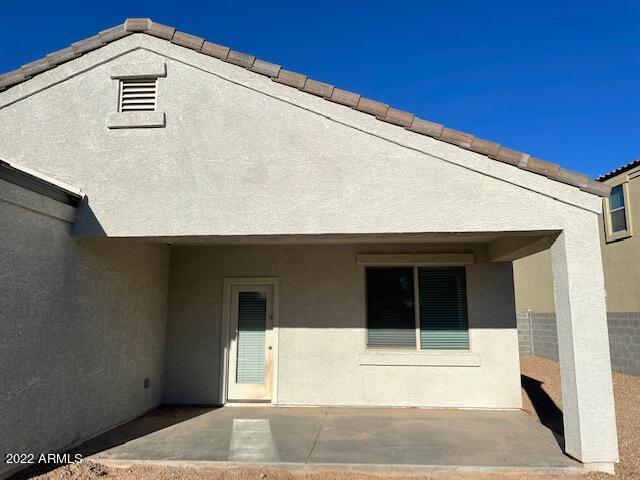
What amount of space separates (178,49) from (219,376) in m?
5.68

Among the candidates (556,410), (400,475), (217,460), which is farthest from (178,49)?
(556,410)

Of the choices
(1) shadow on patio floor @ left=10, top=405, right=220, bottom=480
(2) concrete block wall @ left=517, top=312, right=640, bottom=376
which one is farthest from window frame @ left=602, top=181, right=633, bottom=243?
(1) shadow on patio floor @ left=10, top=405, right=220, bottom=480

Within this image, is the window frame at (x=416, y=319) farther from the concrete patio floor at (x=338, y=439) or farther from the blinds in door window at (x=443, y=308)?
the concrete patio floor at (x=338, y=439)

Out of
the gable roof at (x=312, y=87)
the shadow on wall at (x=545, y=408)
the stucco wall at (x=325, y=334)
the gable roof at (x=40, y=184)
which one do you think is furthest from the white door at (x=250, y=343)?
the shadow on wall at (x=545, y=408)

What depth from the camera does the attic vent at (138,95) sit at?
6.51 m

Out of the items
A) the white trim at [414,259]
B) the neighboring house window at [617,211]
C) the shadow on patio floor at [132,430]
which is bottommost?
the shadow on patio floor at [132,430]

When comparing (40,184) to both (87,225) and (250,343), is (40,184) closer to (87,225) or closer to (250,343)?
(87,225)

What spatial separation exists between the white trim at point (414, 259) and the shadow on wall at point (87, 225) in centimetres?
456

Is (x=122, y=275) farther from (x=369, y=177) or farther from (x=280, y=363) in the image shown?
(x=369, y=177)

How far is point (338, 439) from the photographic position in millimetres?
6570

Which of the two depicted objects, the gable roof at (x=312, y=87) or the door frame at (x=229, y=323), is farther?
the door frame at (x=229, y=323)

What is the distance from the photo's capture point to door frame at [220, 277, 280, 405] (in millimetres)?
8875

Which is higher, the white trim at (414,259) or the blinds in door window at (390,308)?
the white trim at (414,259)

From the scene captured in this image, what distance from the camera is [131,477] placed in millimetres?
5344
